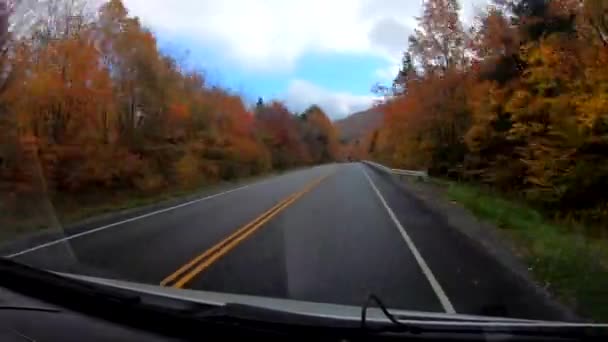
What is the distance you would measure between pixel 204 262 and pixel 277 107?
87498mm

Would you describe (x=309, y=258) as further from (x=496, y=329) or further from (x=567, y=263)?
(x=496, y=329)

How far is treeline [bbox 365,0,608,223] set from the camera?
17234 millimetres

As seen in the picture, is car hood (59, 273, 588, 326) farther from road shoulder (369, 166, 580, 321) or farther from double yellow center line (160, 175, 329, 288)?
double yellow center line (160, 175, 329, 288)

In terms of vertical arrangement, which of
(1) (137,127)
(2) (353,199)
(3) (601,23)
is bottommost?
(2) (353,199)

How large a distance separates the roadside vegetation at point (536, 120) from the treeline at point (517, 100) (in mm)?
46

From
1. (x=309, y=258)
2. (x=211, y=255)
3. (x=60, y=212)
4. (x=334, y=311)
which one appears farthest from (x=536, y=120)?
(x=334, y=311)

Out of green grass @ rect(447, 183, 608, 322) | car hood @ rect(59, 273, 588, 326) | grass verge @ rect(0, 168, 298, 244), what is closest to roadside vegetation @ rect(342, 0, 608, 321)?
green grass @ rect(447, 183, 608, 322)

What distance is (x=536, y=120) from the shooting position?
832 inches

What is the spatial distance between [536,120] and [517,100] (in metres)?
1.16

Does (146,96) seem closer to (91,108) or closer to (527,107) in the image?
(91,108)

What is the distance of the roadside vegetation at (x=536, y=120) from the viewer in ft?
34.9

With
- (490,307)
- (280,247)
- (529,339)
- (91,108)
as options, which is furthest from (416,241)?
(91,108)

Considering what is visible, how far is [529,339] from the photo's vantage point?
2674mm

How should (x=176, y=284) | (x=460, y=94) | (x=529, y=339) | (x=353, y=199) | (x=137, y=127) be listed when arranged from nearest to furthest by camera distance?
1. (x=529, y=339)
2. (x=176, y=284)
3. (x=353, y=199)
4. (x=137, y=127)
5. (x=460, y=94)
